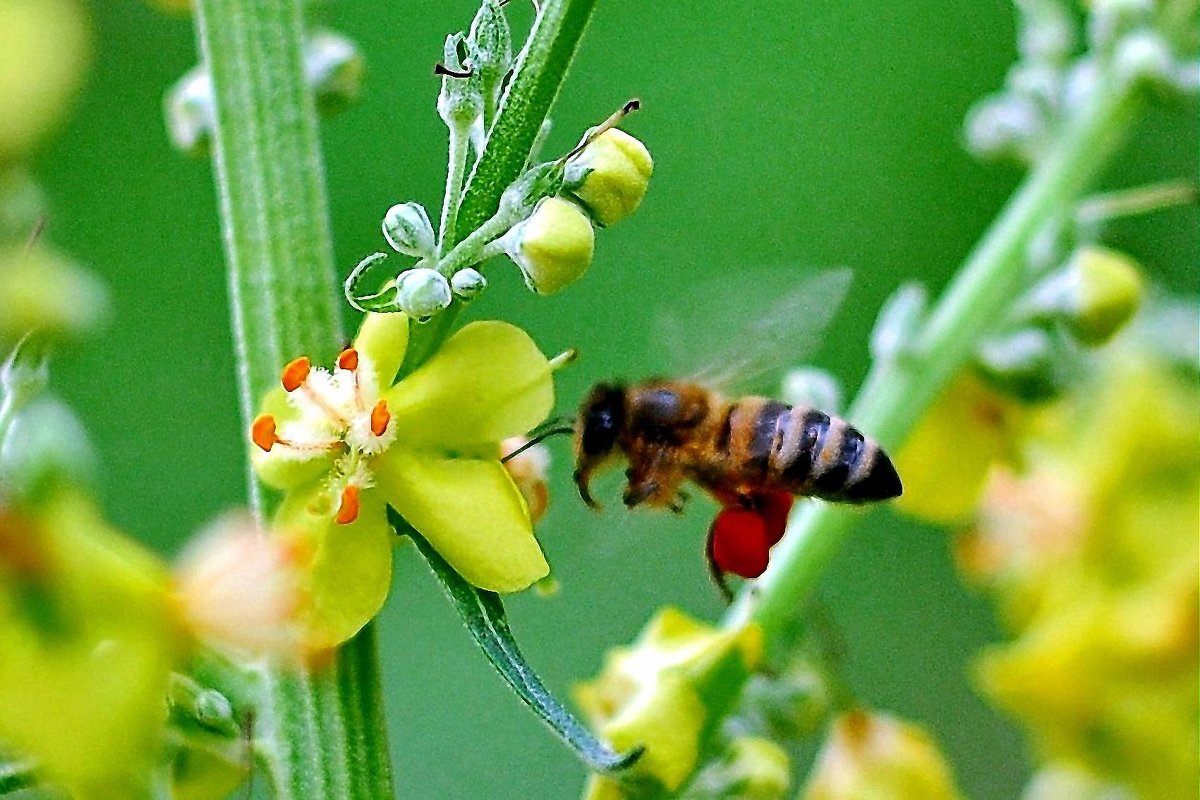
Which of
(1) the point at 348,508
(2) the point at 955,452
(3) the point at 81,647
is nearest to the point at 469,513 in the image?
(1) the point at 348,508

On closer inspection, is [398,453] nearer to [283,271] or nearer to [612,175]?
[283,271]

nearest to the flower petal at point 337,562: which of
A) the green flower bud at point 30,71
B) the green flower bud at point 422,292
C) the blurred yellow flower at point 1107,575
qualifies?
the green flower bud at point 422,292

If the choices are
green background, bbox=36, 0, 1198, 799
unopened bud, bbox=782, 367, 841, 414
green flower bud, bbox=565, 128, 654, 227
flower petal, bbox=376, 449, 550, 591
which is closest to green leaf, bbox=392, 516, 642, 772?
flower petal, bbox=376, 449, 550, 591

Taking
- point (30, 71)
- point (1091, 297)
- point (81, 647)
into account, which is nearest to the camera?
point (81, 647)

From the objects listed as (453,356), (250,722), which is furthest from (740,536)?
(250,722)

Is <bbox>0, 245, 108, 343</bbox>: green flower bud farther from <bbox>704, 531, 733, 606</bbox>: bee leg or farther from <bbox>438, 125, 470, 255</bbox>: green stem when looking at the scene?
<bbox>704, 531, 733, 606</bbox>: bee leg

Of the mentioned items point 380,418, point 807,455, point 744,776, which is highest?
point 380,418

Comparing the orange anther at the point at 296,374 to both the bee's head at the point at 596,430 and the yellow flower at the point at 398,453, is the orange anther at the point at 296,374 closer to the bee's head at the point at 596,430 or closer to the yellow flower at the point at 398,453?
the yellow flower at the point at 398,453
